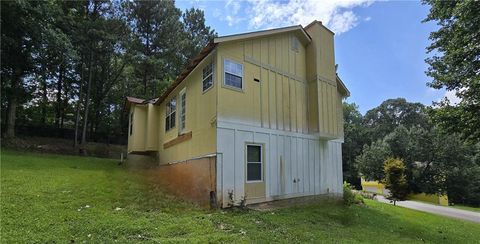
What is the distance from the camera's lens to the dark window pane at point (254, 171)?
1072 centimetres

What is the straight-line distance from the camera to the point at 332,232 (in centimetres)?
843

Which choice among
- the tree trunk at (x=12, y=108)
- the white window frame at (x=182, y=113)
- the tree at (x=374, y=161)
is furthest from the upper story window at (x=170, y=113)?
the tree at (x=374, y=161)

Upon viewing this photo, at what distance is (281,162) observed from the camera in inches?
461

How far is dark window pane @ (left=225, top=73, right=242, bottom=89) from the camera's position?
1073cm

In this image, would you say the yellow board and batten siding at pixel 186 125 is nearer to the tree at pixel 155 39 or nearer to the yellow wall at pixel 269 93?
the yellow wall at pixel 269 93

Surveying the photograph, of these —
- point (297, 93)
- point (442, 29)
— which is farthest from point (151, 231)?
point (442, 29)

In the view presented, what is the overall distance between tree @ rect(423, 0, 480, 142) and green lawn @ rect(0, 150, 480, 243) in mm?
4689

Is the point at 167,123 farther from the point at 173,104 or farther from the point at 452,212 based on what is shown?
the point at 452,212

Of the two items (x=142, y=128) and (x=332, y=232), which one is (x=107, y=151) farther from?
(x=332, y=232)

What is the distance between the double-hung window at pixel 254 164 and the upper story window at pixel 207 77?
2.77 meters

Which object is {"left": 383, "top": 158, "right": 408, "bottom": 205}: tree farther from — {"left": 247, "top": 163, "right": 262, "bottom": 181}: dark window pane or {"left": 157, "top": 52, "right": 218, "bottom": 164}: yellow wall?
{"left": 157, "top": 52, "right": 218, "bottom": 164}: yellow wall

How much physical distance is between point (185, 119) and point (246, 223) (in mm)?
6611

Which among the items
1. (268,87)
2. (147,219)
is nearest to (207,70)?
(268,87)

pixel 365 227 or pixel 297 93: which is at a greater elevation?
pixel 297 93
